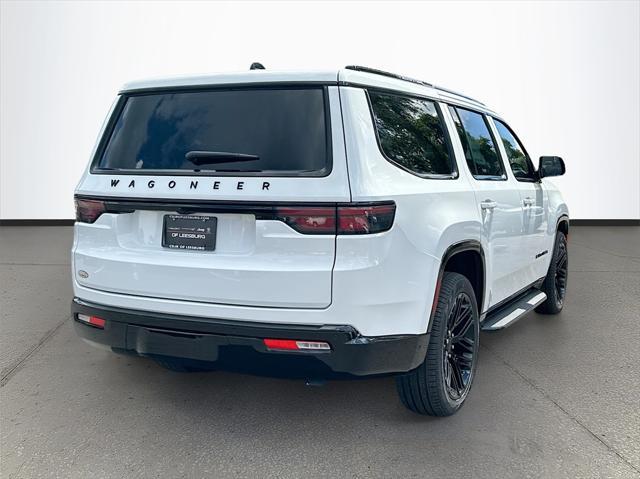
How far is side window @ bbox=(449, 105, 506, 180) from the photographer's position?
3.60 m

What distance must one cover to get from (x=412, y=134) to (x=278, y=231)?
3.26ft

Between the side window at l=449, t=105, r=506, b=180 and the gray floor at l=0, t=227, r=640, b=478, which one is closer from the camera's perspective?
the gray floor at l=0, t=227, r=640, b=478

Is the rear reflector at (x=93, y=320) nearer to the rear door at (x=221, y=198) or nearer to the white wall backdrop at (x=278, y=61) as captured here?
the rear door at (x=221, y=198)

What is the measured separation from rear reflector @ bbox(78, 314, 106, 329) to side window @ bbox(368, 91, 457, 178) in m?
1.68

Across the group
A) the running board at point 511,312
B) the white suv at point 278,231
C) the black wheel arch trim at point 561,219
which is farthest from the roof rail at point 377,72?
the black wheel arch trim at point 561,219

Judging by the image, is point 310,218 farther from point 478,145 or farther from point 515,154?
point 515,154

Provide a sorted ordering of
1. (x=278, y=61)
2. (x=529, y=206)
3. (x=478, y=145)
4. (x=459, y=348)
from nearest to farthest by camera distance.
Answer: (x=459, y=348)
(x=478, y=145)
(x=529, y=206)
(x=278, y=61)

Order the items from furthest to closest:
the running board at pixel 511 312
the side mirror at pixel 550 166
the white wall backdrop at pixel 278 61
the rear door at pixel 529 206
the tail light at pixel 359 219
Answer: the white wall backdrop at pixel 278 61 → the side mirror at pixel 550 166 → the rear door at pixel 529 206 → the running board at pixel 511 312 → the tail light at pixel 359 219

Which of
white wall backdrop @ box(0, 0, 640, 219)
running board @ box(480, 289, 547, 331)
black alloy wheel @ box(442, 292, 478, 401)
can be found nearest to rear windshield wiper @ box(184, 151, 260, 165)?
black alloy wheel @ box(442, 292, 478, 401)

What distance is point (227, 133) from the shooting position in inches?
104

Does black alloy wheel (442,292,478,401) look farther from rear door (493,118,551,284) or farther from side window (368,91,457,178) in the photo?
rear door (493,118,551,284)

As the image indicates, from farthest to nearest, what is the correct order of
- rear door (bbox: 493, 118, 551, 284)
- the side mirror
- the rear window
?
the side mirror → rear door (bbox: 493, 118, 551, 284) → the rear window

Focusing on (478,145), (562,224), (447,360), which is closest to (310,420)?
(447,360)

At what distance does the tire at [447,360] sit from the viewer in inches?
113
